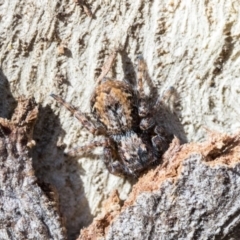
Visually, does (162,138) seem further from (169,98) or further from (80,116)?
(80,116)

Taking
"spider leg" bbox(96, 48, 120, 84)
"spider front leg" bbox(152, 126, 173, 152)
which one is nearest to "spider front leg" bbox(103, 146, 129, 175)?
"spider front leg" bbox(152, 126, 173, 152)

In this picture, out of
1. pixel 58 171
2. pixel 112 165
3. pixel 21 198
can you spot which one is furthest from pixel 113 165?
pixel 21 198

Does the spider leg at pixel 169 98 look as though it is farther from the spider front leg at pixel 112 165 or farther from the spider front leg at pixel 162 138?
the spider front leg at pixel 112 165

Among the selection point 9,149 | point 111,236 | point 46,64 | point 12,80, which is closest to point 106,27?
point 46,64

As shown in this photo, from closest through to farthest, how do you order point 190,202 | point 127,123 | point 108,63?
1. point 190,202
2. point 108,63
3. point 127,123

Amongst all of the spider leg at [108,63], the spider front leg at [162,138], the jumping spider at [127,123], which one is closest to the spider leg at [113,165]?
the jumping spider at [127,123]
